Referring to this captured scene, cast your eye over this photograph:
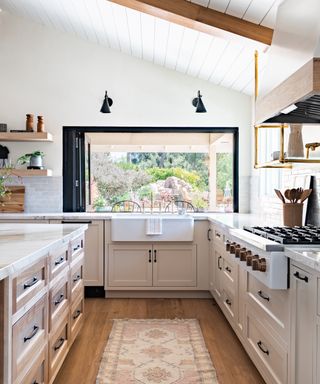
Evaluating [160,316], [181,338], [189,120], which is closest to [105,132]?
[189,120]

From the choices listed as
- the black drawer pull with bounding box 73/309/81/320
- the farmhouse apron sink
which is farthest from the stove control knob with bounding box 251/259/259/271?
the farmhouse apron sink

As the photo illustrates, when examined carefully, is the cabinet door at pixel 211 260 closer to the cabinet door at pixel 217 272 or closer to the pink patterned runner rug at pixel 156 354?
the cabinet door at pixel 217 272

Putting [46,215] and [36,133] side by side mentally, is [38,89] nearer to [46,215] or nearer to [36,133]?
[36,133]

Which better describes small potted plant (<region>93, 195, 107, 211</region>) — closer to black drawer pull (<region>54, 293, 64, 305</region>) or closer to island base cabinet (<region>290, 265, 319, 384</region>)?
black drawer pull (<region>54, 293, 64, 305</region>)

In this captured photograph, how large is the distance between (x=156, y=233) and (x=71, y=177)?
1327 mm

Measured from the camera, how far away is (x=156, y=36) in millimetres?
4219

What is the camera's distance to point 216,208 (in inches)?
209

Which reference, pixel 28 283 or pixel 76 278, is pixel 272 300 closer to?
pixel 28 283

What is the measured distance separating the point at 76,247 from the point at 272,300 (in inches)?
58.0

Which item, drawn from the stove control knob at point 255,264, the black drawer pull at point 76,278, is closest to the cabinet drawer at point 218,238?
the black drawer pull at point 76,278

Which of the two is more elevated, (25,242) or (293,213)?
(293,213)

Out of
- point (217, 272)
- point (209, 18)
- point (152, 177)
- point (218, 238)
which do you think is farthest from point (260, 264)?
point (152, 177)

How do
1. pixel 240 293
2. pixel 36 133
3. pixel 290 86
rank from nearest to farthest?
pixel 290 86, pixel 240 293, pixel 36 133

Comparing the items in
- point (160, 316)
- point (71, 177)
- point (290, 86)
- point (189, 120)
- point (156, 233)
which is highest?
point (189, 120)
